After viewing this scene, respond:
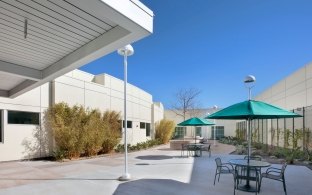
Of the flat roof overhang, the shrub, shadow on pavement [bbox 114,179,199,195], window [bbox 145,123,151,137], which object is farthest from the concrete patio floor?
window [bbox 145,123,151,137]

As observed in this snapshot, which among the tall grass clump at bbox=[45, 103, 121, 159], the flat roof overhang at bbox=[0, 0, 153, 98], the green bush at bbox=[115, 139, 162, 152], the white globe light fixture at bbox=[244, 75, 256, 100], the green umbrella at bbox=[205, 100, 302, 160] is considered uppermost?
the flat roof overhang at bbox=[0, 0, 153, 98]

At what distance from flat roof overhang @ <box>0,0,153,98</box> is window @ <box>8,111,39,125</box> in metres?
5.52

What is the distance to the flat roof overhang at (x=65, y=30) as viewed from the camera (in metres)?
4.86

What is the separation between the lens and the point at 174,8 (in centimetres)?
1253

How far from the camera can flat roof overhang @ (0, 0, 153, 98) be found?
4.86 metres

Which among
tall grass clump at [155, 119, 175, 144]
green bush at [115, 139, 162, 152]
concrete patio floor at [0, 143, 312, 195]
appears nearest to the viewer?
concrete patio floor at [0, 143, 312, 195]

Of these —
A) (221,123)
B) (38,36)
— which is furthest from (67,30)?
(221,123)

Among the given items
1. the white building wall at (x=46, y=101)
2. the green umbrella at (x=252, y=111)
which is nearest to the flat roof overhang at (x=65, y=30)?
the green umbrella at (x=252, y=111)

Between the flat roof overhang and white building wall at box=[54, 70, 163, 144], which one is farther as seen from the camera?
white building wall at box=[54, 70, 163, 144]

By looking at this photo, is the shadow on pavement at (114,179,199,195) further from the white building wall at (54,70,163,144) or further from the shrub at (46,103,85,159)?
the white building wall at (54,70,163,144)

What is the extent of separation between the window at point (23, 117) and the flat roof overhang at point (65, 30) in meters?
5.52

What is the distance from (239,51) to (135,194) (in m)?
9.94

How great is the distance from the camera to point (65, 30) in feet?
20.3

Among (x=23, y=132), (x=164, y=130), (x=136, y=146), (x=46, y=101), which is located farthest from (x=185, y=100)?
(x=23, y=132)
